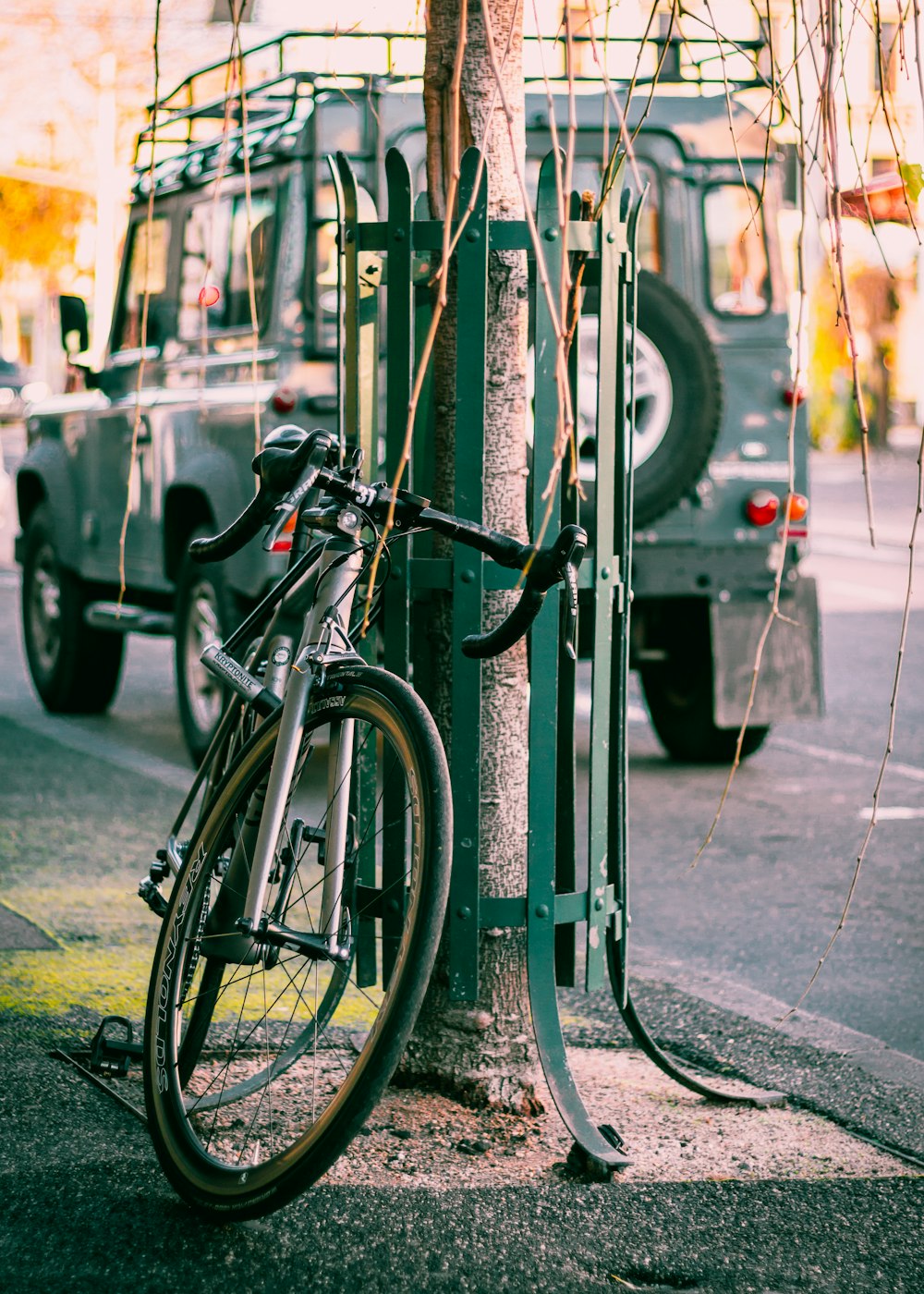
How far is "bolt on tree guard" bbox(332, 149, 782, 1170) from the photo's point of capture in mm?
3377

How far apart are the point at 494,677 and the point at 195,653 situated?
4644 mm

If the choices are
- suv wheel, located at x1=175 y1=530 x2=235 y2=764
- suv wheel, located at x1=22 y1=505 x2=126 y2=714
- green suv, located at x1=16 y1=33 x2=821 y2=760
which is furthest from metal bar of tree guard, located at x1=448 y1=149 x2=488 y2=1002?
suv wheel, located at x1=22 y1=505 x2=126 y2=714

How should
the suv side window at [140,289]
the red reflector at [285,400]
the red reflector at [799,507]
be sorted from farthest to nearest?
the suv side window at [140,289] < the red reflector at [285,400] < the red reflector at [799,507]

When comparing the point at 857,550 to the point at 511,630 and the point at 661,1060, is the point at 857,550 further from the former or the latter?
the point at 511,630

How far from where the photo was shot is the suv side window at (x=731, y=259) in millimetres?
8102

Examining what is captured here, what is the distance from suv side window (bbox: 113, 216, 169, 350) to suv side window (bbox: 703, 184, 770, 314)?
104 inches

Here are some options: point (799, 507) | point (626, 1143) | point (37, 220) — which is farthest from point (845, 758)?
point (37, 220)

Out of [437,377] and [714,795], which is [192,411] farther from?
[437,377]

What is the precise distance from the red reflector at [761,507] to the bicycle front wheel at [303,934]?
424 cm

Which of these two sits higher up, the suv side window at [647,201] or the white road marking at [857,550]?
the suv side window at [647,201]

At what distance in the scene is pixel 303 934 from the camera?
300cm

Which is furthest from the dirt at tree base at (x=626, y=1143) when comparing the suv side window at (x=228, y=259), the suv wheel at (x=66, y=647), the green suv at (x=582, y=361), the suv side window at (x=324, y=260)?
the suv wheel at (x=66, y=647)

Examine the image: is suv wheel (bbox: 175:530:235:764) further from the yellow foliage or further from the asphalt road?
the yellow foliage

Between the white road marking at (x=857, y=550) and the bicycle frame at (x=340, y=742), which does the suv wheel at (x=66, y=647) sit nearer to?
the bicycle frame at (x=340, y=742)
